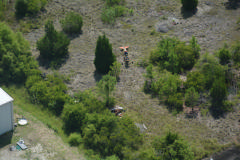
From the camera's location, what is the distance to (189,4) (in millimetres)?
24312

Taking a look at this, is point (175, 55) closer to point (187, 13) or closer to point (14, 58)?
point (187, 13)

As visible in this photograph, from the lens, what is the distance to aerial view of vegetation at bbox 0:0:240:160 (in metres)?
14.5

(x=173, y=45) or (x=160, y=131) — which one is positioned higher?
(x=173, y=45)

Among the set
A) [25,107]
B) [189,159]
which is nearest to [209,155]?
[189,159]

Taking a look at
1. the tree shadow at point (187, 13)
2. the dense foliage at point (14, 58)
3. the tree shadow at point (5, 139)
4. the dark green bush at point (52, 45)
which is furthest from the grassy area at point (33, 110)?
the tree shadow at point (187, 13)

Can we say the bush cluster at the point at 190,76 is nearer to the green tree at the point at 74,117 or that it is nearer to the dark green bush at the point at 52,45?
the green tree at the point at 74,117

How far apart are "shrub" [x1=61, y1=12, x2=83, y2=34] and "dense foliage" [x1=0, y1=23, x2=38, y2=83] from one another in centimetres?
323

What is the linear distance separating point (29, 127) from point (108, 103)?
13.6 feet

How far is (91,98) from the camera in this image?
16.7 m

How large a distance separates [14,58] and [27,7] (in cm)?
678

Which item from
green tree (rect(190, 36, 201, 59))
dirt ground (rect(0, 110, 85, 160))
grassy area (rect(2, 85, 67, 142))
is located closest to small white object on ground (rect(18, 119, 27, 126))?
dirt ground (rect(0, 110, 85, 160))

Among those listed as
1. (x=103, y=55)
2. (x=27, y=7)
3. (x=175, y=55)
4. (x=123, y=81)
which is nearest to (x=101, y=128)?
(x=123, y=81)

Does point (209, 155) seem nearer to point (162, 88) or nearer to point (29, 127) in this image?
point (162, 88)

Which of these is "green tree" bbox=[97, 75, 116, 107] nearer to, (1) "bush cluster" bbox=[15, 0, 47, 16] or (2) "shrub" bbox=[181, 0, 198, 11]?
(1) "bush cluster" bbox=[15, 0, 47, 16]
